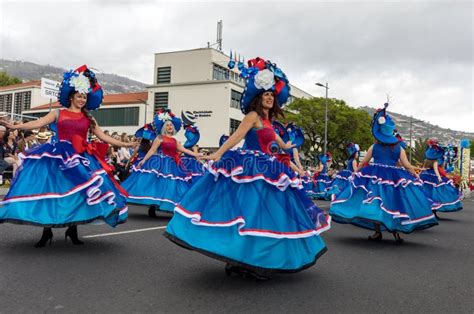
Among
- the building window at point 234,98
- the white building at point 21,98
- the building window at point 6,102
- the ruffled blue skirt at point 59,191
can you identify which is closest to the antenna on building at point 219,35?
the building window at point 234,98

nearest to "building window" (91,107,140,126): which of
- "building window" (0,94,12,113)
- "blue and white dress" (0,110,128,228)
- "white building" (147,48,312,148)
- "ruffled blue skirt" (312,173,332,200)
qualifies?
"white building" (147,48,312,148)

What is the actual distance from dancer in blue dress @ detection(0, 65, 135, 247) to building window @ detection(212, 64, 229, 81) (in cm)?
4429

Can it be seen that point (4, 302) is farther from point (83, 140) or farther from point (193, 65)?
point (193, 65)

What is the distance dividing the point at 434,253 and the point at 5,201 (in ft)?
19.3

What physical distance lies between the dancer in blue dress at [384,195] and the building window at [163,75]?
46187 millimetres

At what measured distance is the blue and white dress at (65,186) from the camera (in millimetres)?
5363

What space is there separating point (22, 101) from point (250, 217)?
68068 mm

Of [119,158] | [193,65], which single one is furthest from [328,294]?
[193,65]

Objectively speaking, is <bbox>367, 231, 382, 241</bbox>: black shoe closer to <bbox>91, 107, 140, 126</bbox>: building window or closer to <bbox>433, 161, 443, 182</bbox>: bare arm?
<bbox>433, 161, 443, 182</bbox>: bare arm

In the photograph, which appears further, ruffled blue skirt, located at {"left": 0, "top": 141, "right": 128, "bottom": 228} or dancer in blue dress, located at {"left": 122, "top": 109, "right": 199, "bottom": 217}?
dancer in blue dress, located at {"left": 122, "top": 109, "right": 199, "bottom": 217}

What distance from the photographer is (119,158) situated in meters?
16.7

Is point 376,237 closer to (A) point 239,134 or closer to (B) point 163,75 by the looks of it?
(A) point 239,134

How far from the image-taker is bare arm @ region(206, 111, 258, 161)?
471 centimetres

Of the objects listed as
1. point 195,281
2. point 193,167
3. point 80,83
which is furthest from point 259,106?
A: point 193,167
